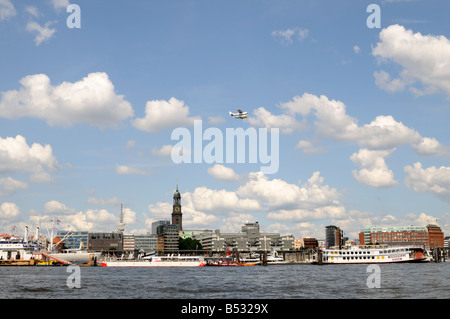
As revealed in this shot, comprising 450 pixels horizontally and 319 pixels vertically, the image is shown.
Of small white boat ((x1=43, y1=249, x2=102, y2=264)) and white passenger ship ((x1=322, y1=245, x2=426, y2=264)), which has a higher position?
white passenger ship ((x1=322, y1=245, x2=426, y2=264))

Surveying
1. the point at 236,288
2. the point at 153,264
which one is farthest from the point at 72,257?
the point at 236,288

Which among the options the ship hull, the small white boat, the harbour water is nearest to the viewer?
the harbour water

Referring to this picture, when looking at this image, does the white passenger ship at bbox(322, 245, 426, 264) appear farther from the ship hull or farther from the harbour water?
the harbour water

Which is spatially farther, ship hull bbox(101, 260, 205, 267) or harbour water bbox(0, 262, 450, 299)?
ship hull bbox(101, 260, 205, 267)

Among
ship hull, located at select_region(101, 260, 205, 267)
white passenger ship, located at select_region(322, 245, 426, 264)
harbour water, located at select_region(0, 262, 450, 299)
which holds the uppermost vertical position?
harbour water, located at select_region(0, 262, 450, 299)

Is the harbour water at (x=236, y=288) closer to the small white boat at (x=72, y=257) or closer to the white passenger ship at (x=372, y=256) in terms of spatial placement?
the white passenger ship at (x=372, y=256)

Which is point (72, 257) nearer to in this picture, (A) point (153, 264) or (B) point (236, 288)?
(A) point (153, 264)

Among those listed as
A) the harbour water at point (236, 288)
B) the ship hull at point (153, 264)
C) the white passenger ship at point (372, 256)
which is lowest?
the ship hull at point (153, 264)

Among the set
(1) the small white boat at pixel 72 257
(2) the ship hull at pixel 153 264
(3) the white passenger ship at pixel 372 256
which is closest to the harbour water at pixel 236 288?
(3) the white passenger ship at pixel 372 256

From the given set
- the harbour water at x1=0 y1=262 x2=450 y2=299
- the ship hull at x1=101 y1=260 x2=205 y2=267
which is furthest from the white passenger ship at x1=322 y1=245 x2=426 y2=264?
the harbour water at x1=0 y1=262 x2=450 y2=299

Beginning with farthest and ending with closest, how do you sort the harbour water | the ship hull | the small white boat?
1. the small white boat
2. the ship hull
3. the harbour water
